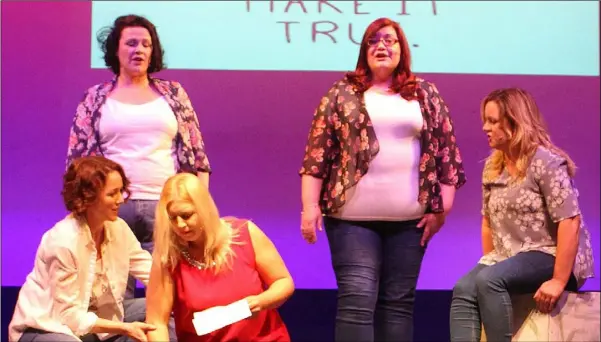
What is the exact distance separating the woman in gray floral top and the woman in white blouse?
1.13 metres

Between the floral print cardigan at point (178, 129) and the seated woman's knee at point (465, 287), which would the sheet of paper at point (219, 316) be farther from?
the floral print cardigan at point (178, 129)

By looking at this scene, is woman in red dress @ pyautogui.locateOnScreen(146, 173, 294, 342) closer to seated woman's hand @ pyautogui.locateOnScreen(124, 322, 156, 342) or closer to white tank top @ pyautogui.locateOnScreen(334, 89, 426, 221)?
seated woman's hand @ pyautogui.locateOnScreen(124, 322, 156, 342)

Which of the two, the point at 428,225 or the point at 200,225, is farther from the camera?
the point at 428,225

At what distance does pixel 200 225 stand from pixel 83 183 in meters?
0.48

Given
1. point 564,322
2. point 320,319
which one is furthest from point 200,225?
point 320,319

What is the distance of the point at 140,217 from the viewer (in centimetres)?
337

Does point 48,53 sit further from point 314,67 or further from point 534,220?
point 534,220

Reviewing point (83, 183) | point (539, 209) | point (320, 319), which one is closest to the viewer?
point (83, 183)

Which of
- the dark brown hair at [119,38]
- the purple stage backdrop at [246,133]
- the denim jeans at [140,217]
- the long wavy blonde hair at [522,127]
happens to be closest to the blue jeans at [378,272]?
the long wavy blonde hair at [522,127]

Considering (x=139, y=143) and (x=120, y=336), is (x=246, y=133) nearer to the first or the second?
(x=139, y=143)

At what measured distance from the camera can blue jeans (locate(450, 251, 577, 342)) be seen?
300cm

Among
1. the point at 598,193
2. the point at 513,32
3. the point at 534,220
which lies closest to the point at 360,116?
the point at 534,220

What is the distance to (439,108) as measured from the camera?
3.29 meters

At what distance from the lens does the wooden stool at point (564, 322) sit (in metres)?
3.05
